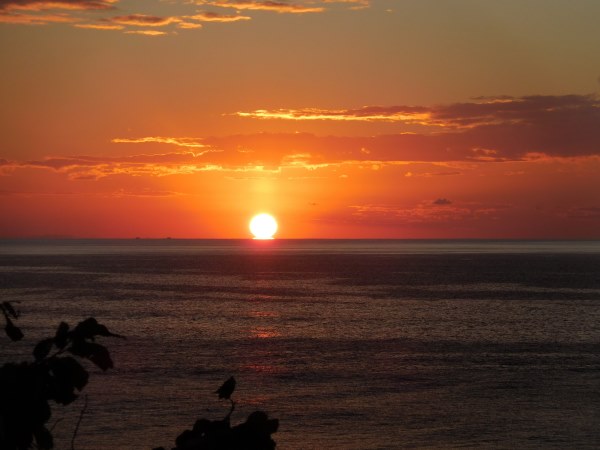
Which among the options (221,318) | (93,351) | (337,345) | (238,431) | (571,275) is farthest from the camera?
(571,275)

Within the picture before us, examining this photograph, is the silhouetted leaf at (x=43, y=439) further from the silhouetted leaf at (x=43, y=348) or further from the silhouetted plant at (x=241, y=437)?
the silhouetted plant at (x=241, y=437)

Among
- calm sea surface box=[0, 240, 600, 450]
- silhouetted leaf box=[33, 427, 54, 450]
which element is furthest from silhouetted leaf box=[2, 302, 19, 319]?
calm sea surface box=[0, 240, 600, 450]

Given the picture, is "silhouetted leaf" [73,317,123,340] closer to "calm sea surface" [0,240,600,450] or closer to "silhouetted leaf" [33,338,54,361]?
"silhouetted leaf" [33,338,54,361]

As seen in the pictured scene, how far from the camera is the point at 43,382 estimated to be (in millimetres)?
4277

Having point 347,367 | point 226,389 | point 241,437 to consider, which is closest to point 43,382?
point 226,389

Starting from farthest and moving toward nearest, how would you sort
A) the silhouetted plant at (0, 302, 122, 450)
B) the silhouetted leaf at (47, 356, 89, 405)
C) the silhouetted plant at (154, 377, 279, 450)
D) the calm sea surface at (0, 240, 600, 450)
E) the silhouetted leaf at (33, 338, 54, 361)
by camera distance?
the calm sea surface at (0, 240, 600, 450) → the silhouetted leaf at (33, 338, 54, 361) → the silhouetted leaf at (47, 356, 89, 405) → the silhouetted plant at (0, 302, 122, 450) → the silhouetted plant at (154, 377, 279, 450)

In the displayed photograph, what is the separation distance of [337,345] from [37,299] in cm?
3448

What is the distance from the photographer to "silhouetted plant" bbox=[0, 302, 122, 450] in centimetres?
413

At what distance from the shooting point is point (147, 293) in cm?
7556

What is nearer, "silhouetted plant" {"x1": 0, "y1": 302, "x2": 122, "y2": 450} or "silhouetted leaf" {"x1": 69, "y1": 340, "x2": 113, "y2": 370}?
"silhouetted plant" {"x1": 0, "y1": 302, "x2": 122, "y2": 450}

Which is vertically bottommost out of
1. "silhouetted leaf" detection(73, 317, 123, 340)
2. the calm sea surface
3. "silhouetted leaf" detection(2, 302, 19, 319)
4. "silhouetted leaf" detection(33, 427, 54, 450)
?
"silhouetted leaf" detection(33, 427, 54, 450)

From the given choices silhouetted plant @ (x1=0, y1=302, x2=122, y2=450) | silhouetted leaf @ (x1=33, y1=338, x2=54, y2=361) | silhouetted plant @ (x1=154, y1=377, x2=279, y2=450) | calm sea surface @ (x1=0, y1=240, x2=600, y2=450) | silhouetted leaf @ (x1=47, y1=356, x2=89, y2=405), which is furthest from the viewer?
calm sea surface @ (x1=0, y1=240, x2=600, y2=450)

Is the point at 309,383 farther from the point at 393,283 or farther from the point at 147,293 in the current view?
the point at 393,283

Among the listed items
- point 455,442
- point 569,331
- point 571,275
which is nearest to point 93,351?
point 455,442
